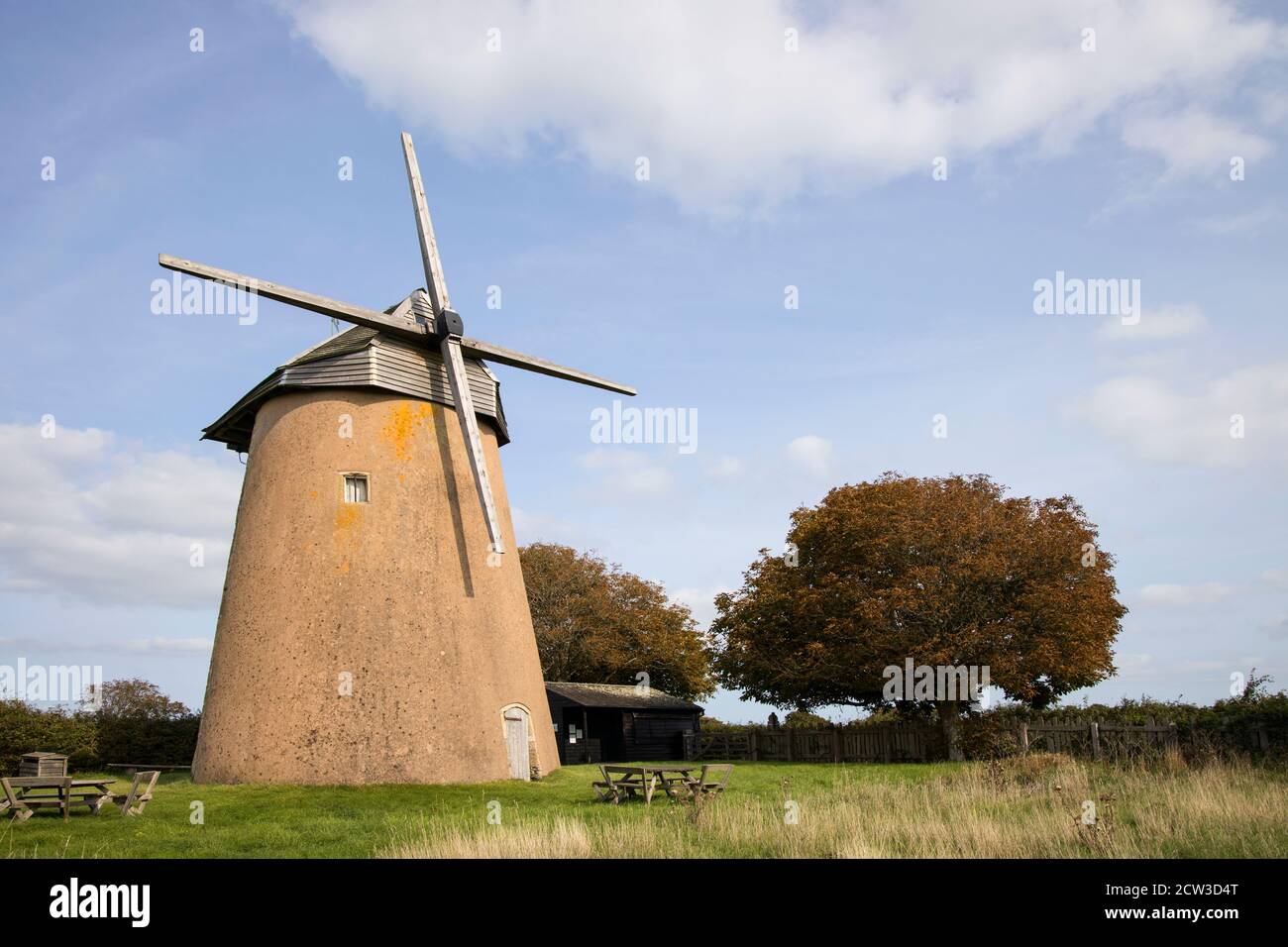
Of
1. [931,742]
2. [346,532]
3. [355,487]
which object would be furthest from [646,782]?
[931,742]

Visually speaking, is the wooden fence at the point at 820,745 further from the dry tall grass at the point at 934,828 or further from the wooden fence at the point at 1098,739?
the dry tall grass at the point at 934,828

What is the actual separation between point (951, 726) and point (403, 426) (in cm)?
2125

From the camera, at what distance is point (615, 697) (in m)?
38.0

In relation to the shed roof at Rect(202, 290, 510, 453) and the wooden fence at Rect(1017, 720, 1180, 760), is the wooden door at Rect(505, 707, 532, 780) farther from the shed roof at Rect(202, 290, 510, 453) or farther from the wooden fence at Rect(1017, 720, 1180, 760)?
the wooden fence at Rect(1017, 720, 1180, 760)

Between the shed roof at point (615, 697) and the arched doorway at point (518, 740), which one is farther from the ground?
the arched doorway at point (518, 740)

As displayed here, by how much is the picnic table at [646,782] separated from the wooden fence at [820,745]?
18109 mm

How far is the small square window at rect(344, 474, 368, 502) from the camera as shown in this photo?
20.9 metres

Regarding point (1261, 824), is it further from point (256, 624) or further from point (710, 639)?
point (710, 639)

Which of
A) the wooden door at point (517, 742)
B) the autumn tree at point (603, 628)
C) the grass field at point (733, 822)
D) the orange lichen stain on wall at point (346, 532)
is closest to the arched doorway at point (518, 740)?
the wooden door at point (517, 742)

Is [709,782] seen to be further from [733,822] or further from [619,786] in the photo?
[733,822]

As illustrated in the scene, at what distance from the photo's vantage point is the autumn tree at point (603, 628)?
48875mm
